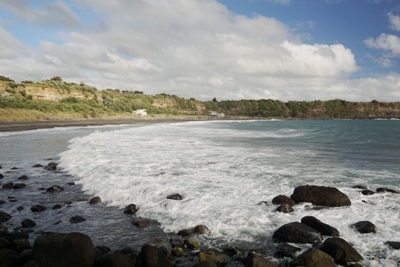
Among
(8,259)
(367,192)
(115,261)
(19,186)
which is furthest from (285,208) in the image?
(19,186)

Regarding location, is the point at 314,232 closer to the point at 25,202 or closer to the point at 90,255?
the point at 90,255

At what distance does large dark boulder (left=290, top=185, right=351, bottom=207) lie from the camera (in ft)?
28.3

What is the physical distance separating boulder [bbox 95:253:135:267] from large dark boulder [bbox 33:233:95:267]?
18cm

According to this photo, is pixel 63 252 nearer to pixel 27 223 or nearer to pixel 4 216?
pixel 27 223

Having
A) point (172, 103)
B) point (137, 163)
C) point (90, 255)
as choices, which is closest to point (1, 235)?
point (90, 255)

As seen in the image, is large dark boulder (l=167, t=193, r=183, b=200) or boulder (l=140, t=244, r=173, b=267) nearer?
boulder (l=140, t=244, r=173, b=267)

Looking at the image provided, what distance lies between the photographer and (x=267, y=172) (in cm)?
1328

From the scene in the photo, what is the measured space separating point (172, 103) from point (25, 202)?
146 m

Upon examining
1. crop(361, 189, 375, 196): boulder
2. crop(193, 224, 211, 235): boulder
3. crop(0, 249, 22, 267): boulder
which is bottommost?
crop(193, 224, 211, 235): boulder

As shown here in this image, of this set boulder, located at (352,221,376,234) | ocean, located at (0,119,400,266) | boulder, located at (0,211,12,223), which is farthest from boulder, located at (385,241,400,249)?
boulder, located at (0,211,12,223)

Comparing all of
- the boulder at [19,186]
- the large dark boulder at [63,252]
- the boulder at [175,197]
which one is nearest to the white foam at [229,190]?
the boulder at [175,197]

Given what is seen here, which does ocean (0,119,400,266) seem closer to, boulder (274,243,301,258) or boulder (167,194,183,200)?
boulder (167,194,183,200)

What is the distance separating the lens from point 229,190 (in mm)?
10453

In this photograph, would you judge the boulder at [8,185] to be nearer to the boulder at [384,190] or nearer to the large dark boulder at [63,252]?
the large dark boulder at [63,252]
